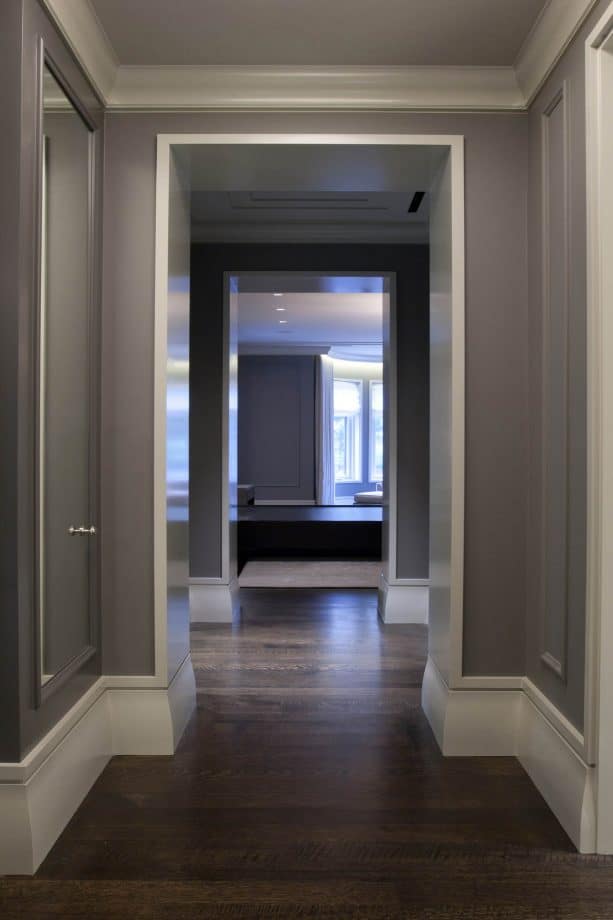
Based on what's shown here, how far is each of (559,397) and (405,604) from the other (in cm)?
278

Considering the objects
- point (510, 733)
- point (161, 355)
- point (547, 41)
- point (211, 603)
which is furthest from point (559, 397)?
point (211, 603)

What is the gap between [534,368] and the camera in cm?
272

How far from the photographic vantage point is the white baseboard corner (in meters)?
4.91

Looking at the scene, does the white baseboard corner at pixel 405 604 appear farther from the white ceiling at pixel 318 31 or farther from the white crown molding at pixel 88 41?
the white crown molding at pixel 88 41

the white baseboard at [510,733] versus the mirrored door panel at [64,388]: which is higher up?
the mirrored door panel at [64,388]

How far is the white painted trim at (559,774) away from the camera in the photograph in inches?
83.0

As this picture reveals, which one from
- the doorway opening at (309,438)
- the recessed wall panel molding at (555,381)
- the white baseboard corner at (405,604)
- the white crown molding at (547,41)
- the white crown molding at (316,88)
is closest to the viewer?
the white crown molding at (547,41)

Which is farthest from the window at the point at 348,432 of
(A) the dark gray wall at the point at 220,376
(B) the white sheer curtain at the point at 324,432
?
(A) the dark gray wall at the point at 220,376

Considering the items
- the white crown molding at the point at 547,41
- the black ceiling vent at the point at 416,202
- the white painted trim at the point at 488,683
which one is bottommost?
the white painted trim at the point at 488,683

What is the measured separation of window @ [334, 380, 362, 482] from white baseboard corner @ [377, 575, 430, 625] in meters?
8.06

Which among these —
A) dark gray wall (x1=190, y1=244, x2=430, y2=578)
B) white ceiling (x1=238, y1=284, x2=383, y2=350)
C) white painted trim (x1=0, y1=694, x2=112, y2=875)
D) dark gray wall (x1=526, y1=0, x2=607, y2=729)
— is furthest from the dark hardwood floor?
white ceiling (x1=238, y1=284, x2=383, y2=350)

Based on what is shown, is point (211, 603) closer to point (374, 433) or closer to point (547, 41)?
point (547, 41)

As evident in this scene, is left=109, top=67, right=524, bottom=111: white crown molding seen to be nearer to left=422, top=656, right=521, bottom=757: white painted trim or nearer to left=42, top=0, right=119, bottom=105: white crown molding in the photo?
left=42, top=0, right=119, bottom=105: white crown molding

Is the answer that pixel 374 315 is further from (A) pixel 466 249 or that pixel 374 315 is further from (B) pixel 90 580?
(B) pixel 90 580
